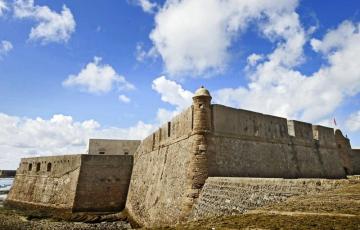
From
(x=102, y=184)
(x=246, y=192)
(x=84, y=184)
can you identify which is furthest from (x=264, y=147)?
(x=84, y=184)

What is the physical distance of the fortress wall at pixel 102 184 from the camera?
22.1 m

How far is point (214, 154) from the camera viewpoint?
12.4 meters

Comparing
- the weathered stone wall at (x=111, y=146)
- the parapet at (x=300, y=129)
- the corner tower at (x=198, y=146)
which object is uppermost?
the weathered stone wall at (x=111, y=146)

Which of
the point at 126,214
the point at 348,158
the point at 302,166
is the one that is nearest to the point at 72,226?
the point at 126,214

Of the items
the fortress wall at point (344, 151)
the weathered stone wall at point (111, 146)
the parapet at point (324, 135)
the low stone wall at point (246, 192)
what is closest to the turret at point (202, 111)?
the low stone wall at point (246, 192)

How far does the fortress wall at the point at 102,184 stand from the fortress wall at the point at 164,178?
194cm

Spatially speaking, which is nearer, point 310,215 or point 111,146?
point 310,215

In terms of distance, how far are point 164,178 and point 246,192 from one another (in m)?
7.26

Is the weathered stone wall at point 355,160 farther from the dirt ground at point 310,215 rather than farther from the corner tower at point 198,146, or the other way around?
the dirt ground at point 310,215

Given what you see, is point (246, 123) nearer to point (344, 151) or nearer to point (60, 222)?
point (344, 151)

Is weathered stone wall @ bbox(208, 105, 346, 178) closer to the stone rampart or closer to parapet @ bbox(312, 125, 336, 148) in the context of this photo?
parapet @ bbox(312, 125, 336, 148)

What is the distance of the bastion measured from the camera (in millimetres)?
12133

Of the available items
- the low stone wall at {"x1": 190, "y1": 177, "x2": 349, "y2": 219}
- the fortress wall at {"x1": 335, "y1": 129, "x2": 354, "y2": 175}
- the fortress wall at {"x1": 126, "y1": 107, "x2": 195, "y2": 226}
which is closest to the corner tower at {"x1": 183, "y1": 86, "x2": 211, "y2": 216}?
the fortress wall at {"x1": 126, "y1": 107, "x2": 195, "y2": 226}

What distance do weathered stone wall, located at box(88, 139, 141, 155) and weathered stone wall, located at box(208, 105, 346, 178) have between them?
22.0m
